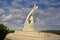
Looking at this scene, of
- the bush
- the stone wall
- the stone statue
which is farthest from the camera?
the bush

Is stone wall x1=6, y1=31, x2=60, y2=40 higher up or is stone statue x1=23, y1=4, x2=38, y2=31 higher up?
stone statue x1=23, y1=4, x2=38, y2=31

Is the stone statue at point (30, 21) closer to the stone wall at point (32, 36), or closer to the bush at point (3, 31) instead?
the stone wall at point (32, 36)

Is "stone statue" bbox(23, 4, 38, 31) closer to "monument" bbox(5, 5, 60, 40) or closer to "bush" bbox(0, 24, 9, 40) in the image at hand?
"monument" bbox(5, 5, 60, 40)

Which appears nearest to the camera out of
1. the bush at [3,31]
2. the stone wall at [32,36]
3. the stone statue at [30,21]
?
the stone wall at [32,36]

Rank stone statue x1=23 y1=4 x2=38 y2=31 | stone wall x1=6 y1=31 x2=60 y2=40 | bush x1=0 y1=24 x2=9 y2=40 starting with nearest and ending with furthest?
stone wall x1=6 y1=31 x2=60 y2=40, stone statue x1=23 y1=4 x2=38 y2=31, bush x1=0 y1=24 x2=9 y2=40

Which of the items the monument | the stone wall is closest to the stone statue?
the monument

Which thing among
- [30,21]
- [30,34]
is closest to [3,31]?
[30,21]

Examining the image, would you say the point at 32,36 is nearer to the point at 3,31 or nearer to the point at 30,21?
the point at 30,21

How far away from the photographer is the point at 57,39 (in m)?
17.4

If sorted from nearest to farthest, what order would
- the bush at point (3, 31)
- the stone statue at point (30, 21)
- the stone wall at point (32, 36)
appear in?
1. the stone wall at point (32, 36)
2. the stone statue at point (30, 21)
3. the bush at point (3, 31)

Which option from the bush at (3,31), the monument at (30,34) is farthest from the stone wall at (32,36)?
the bush at (3,31)

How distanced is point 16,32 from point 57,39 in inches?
197

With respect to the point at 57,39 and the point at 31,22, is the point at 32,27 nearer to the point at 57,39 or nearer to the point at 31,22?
the point at 31,22

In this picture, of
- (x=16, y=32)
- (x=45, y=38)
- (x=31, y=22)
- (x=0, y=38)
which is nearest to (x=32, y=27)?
(x=31, y=22)
